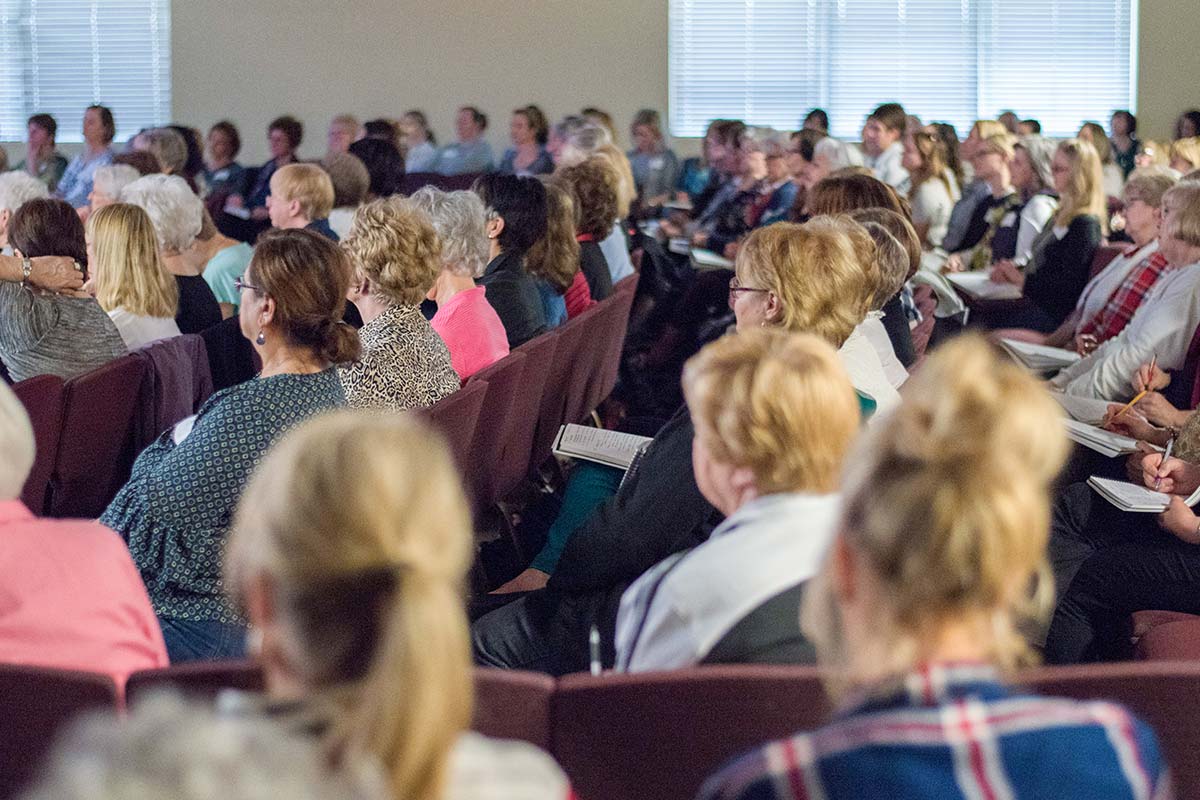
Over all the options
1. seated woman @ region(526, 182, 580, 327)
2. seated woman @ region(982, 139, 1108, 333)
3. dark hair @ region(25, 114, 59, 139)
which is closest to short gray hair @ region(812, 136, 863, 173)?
seated woman @ region(982, 139, 1108, 333)

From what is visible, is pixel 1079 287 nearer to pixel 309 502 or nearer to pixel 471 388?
pixel 471 388

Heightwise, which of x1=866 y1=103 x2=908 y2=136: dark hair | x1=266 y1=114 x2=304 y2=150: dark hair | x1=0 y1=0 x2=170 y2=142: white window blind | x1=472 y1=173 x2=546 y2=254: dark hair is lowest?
x1=472 y1=173 x2=546 y2=254: dark hair

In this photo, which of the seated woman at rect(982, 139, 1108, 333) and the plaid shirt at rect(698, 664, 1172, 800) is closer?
the plaid shirt at rect(698, 664, 1172, 800)

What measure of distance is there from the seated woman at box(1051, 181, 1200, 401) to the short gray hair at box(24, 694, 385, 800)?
416 cm

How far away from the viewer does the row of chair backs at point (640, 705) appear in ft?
5.28

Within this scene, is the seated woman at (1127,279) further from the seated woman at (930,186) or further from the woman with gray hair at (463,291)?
the seated woman at (930,186)

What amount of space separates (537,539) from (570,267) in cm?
175

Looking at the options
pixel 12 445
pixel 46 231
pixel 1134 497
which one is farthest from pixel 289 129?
pixel 12 445

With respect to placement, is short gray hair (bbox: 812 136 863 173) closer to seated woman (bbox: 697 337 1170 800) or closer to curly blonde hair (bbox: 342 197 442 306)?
curly blonde hair (bbox: 342 197 442 306)

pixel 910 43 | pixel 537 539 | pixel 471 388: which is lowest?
pixel 537 539

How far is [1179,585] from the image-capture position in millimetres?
3121

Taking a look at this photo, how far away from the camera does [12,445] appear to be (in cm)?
187

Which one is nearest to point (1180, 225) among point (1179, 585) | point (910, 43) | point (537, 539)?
point (1179, 585)

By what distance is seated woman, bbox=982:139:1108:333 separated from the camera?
6422mm
